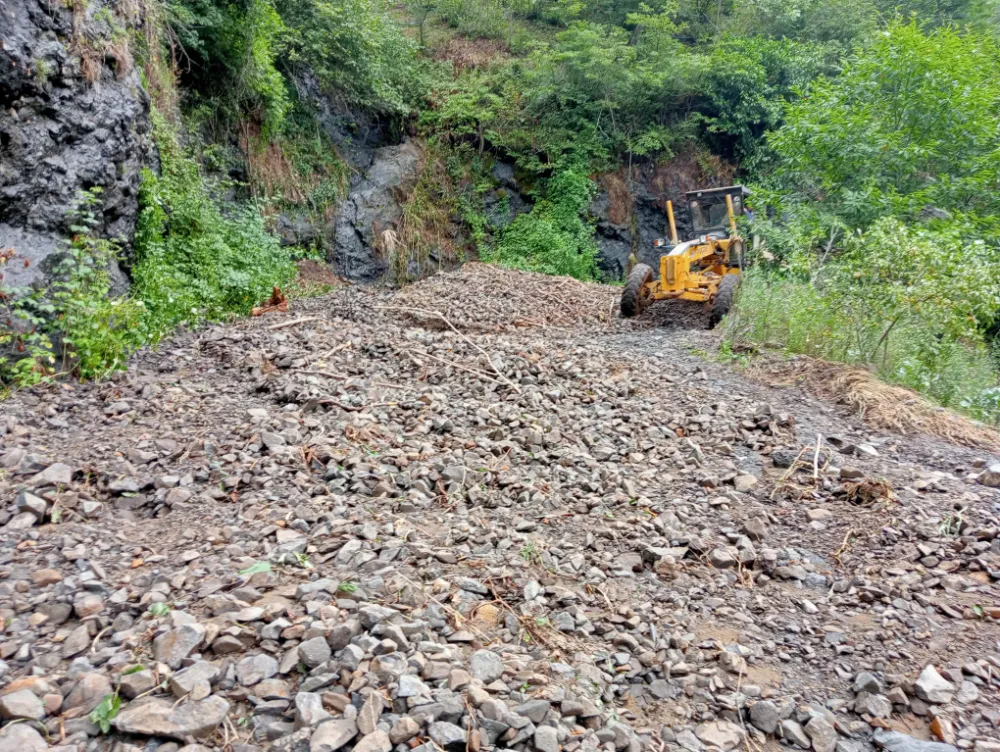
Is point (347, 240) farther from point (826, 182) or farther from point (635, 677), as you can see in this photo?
point (635, 677)

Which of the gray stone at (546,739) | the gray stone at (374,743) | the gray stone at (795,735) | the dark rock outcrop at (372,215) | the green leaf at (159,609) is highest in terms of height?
the dark rock outcrop at (372,215)

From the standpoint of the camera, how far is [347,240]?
12.3 m

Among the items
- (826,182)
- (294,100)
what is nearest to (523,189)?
(294,100)

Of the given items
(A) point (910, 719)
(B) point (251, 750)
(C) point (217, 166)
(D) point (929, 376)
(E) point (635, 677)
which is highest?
(C) point (217, 166)

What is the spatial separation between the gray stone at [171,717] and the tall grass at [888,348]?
19.1ft

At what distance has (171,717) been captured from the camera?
5.47ft

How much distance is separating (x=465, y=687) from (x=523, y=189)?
560 inches

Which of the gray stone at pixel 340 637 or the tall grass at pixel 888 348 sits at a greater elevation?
the gray stone at pixel 340 637

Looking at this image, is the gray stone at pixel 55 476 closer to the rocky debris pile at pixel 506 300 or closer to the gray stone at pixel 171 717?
the gray stone at pixel 171 717

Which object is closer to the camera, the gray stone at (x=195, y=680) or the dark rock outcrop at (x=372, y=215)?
the gray stone at (x=195, y=680)

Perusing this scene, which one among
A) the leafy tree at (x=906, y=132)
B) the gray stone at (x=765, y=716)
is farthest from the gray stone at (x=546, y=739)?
the leafy tree at (x=906, y=132)

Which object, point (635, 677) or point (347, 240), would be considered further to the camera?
point (347, 240)

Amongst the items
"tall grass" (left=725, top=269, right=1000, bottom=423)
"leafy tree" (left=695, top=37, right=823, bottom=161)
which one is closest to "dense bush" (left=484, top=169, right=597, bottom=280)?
"leafy tree" (left=695, top=37, right=823, bottom=161)

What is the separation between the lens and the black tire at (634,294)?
8961 millimetres
